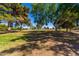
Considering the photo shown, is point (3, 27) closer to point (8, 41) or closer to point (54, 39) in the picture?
point (8, 41)

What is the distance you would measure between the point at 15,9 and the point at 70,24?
83cm

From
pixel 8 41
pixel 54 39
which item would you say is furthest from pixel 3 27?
pixel 54 39

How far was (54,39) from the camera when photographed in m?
2.66

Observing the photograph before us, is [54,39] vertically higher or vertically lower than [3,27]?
lower

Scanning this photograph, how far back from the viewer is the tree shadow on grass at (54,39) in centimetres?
258

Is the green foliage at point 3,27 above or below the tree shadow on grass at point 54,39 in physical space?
above

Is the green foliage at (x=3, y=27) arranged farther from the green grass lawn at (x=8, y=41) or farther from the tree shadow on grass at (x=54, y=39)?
the tree shadow on grass at (x=54, y=39)

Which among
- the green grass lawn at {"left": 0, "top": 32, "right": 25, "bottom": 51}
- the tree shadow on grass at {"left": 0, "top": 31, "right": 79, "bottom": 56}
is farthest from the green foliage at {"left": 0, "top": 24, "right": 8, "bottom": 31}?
the tree shadow on grass at {"left": 0, "top": 31, "right": 79, "bottom": 56}

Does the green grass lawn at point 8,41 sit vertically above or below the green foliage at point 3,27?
below

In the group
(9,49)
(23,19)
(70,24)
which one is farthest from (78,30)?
(9,49)

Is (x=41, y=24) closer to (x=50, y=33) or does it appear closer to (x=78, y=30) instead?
(x=50, y=33)

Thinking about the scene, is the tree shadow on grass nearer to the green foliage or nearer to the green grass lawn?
the green grass lawn

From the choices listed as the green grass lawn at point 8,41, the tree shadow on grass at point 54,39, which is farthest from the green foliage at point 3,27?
the tree shadow on grass at point 54,39

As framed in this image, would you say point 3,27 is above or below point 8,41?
above
